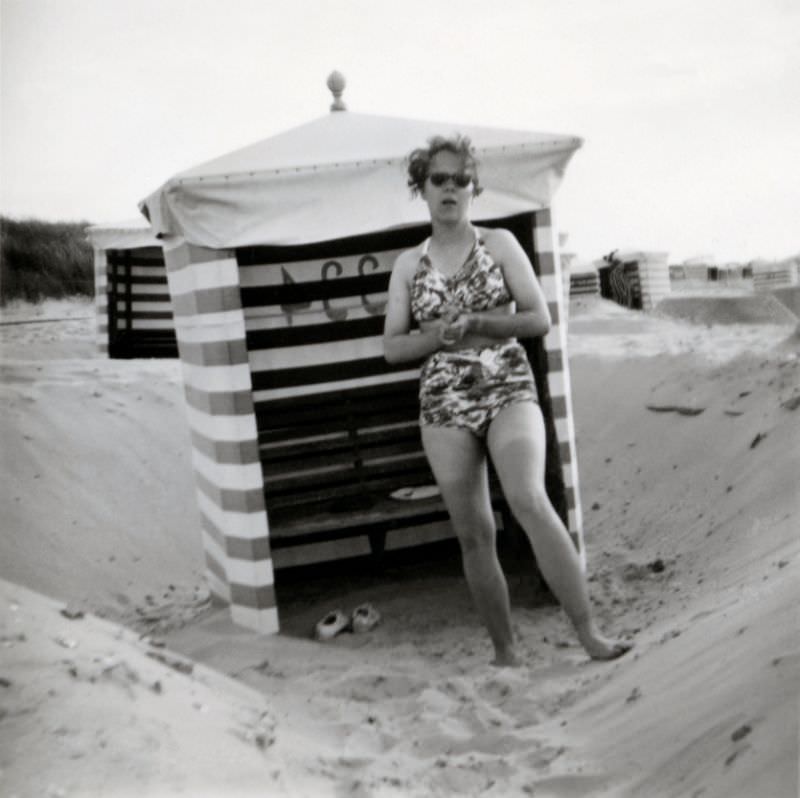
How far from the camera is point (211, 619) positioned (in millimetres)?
4648

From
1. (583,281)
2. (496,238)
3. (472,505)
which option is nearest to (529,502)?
(472,505)

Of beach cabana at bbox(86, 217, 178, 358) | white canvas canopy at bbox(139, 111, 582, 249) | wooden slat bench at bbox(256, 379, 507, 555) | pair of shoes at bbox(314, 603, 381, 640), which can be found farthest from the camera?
beach cabana at bbox(86, 217, 178, 358)

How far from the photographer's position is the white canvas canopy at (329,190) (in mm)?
4125

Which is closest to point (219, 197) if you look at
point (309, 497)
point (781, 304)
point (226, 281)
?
point (226, 281)

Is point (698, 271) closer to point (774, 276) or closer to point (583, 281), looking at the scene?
point (583, 281)

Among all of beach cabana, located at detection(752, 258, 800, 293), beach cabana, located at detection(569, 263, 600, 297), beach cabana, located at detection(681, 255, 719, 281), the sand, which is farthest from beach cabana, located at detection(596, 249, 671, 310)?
the sand

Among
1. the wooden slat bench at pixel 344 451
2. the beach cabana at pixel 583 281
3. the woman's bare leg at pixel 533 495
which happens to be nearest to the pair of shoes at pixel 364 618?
the wooden slat bench at pixel 344 451

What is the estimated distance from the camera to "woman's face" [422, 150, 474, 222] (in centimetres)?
346

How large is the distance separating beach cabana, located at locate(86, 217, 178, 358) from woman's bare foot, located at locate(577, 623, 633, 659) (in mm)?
9365

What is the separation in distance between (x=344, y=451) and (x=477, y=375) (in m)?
2.20

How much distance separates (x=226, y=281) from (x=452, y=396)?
53.8 inches

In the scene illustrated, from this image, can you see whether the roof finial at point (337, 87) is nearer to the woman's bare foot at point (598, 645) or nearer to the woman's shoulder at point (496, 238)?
the woman's shoulder at point (496, 238)

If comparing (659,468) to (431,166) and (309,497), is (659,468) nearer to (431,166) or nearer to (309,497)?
(309,497)

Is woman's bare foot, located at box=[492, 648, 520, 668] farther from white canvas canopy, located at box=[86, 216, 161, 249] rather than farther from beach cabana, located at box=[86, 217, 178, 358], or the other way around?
beach cabana, located at box=[86, 217, 178, 358]
